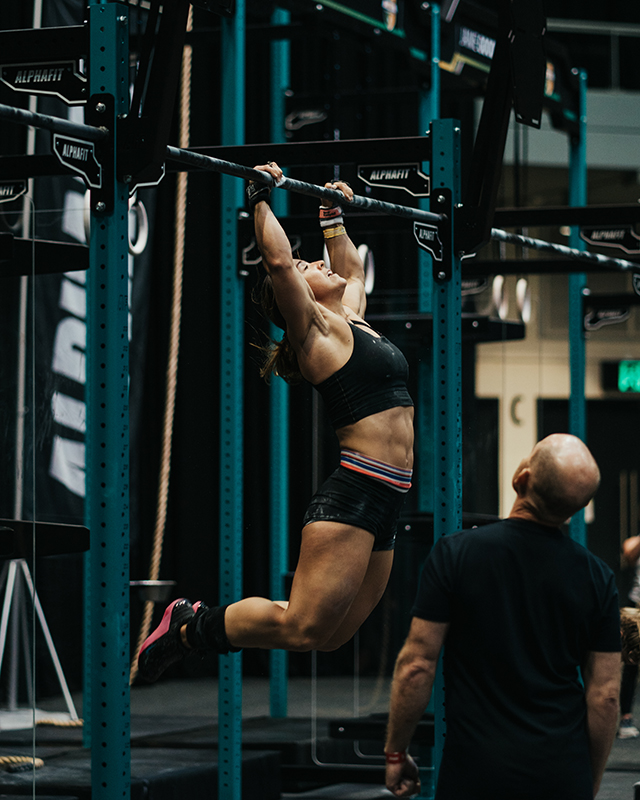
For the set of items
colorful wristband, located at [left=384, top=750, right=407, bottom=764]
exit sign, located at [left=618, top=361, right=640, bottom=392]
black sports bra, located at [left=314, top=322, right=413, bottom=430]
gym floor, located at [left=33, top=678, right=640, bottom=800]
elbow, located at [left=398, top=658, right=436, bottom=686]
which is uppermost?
exit sign, located at [left=618, top=361, right=640, bottom=392]

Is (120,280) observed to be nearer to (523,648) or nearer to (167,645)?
(167,645)

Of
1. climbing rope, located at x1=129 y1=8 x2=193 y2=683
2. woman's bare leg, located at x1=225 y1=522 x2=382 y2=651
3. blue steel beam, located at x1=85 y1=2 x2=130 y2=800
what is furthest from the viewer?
climbing rope, located at x1=129 y1=8 x2=193 y2=683

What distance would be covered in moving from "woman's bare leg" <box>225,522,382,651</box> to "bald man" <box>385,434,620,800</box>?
2.23 feet

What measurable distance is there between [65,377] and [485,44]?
4049 millimetres

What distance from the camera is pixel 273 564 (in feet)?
21.1

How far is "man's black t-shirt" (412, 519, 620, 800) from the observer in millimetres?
2469

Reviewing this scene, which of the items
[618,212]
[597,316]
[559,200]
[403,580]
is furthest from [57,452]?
[559,200]

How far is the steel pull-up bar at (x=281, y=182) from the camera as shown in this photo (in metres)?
3.27

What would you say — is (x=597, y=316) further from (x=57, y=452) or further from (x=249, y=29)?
(x=57, y=452)

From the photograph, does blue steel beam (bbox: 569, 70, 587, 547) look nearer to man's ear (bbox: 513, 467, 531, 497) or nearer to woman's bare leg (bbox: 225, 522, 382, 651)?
woman's bare leg (bbox: 225, 522, 382, 651)

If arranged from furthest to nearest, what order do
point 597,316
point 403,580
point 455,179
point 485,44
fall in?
point 485,44
point 597,316
point 403,580
point 455,179

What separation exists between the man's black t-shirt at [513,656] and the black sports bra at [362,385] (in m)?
0.85

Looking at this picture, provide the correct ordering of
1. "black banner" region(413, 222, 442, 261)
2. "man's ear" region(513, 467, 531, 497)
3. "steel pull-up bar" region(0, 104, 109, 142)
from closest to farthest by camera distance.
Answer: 1. "man's ear" region(513, 467, 531, 497)
2. "steel pull-up bar" region(0, 104, 109, 142)
3. "black banner" region(413, 222, 442, 261)

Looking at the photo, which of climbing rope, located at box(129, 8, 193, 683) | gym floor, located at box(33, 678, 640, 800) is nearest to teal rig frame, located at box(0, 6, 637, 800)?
gym floor, located at box(33, 678, 640, 800)
